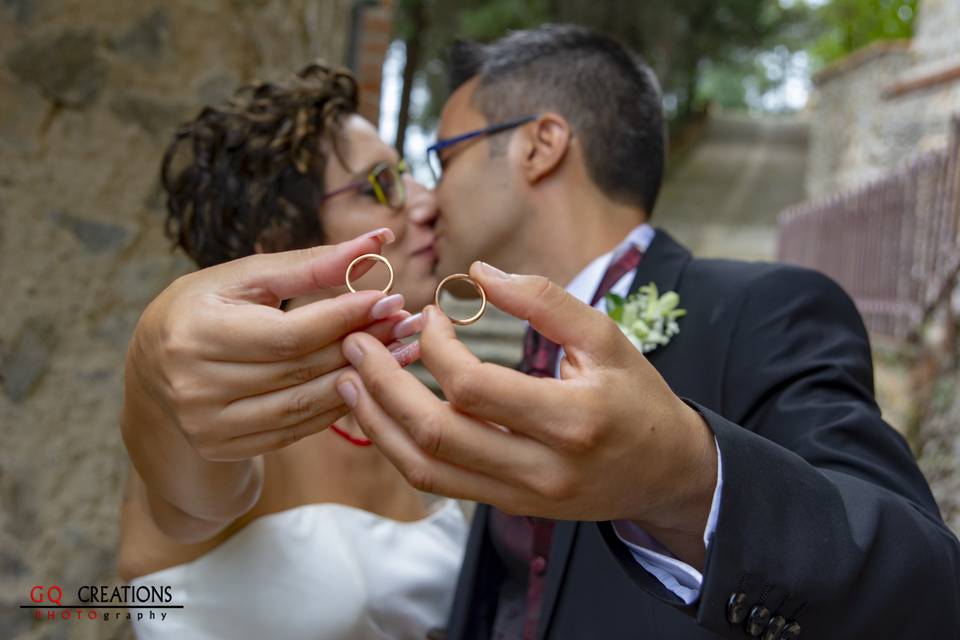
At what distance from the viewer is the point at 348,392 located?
41.8 inches

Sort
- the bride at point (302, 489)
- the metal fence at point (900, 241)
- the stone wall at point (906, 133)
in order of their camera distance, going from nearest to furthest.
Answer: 1. the bride at point (302, 489)
2. the stone wall at point (906, 133)
3. the metal fence at point (900, 241)

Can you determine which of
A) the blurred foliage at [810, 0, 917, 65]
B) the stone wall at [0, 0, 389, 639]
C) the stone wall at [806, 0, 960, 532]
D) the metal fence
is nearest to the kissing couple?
the stone wall at [0, 0, 389, 639]

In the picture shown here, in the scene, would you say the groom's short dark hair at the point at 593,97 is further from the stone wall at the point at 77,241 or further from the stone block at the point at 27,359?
the stone block at the point at 27,359

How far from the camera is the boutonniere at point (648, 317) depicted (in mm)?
1833

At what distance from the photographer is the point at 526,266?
231 centimetres

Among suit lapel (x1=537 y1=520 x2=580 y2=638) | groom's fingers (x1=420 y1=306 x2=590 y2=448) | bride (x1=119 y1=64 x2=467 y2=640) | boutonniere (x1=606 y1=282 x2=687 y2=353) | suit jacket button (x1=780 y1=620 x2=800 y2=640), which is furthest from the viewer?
bride (x1=119 y1=64 x2=467 y2=640)

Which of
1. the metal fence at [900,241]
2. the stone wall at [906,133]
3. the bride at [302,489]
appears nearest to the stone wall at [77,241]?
the bride at [302,489]

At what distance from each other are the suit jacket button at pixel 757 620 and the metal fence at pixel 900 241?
5.12 meters

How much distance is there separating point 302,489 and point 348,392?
1206 mm

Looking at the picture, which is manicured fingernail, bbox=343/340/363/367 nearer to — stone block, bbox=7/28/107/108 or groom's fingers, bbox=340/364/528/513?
groom's fingers, bbox=340/364/528/513

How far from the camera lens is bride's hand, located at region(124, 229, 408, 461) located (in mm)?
1052

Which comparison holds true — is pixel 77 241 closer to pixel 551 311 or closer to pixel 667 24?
pixel 551 311

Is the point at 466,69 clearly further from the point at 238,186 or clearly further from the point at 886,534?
the point at 886,534

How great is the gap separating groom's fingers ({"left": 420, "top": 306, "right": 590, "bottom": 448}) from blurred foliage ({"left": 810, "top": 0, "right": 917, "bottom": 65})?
52.4 feet
